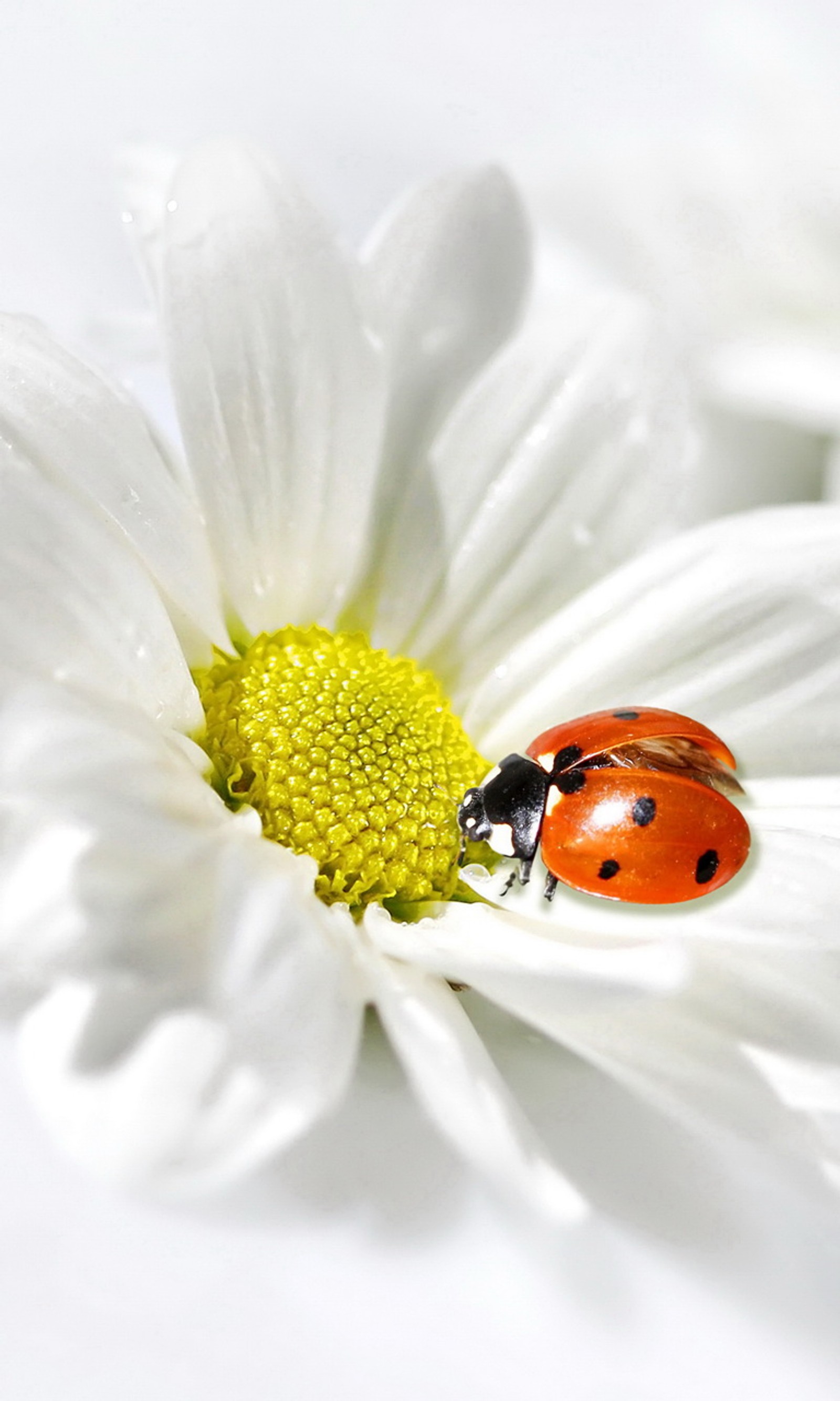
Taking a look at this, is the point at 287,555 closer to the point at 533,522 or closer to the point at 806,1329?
the point at 533,522

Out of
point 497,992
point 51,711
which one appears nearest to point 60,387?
point 51,711

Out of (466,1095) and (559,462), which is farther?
(559,462)

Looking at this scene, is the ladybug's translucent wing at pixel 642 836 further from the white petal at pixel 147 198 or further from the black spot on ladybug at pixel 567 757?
the white petal at pixel 147 198

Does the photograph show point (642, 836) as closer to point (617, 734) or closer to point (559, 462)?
point (617, 734)

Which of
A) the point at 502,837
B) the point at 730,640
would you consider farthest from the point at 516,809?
the point at 730,640

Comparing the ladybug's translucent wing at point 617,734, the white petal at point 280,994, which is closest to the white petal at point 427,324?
the ladybug's translucent wing at point 617,734

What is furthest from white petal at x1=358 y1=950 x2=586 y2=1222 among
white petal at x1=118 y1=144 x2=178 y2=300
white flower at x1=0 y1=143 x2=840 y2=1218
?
white petal at x1=118 y1=144 x2=178 y2=300
